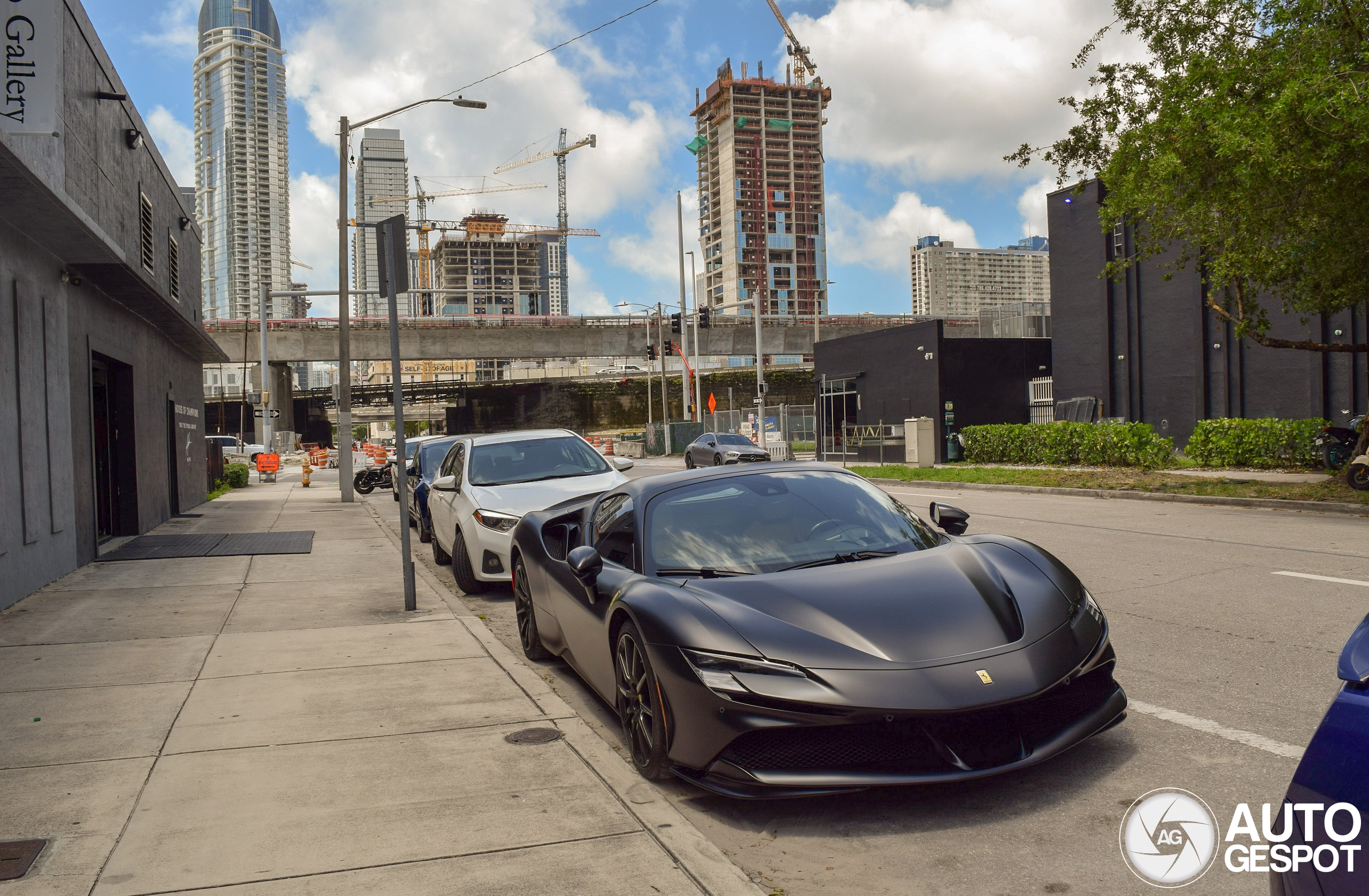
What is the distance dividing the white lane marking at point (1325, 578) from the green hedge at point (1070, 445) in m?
14.6

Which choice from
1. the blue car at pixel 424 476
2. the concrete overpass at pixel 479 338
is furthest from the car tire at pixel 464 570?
the concrete overpass at pixel 479 338

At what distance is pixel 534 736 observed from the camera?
486cm

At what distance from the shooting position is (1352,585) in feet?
26.0

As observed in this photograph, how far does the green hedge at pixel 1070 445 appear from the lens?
2303 centimetres

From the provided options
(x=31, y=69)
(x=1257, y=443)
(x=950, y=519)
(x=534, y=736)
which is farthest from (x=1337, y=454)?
(x=31, y=69)

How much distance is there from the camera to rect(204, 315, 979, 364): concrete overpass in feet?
190

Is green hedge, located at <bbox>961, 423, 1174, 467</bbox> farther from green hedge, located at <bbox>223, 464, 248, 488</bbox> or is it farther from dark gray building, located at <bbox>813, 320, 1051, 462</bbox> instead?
green hedge, located at <bbox>223, 464, 248, 488</bbox>

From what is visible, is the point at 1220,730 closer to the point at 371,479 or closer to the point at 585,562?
the point at 585,562

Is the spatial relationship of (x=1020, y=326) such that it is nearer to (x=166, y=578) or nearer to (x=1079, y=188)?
(x=1079, y=188)

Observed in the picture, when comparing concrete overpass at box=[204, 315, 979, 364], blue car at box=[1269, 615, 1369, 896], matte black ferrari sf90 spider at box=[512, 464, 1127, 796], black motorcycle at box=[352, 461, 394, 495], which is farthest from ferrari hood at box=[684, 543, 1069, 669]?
concrete overpass at box=[204, 315, 979, 364]

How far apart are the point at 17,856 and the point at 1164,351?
3107 centimetres

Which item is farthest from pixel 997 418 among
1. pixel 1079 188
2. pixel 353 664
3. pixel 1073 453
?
→ pixel 353 664

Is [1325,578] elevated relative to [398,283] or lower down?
lower down

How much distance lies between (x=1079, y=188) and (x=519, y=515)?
45.2 ft
